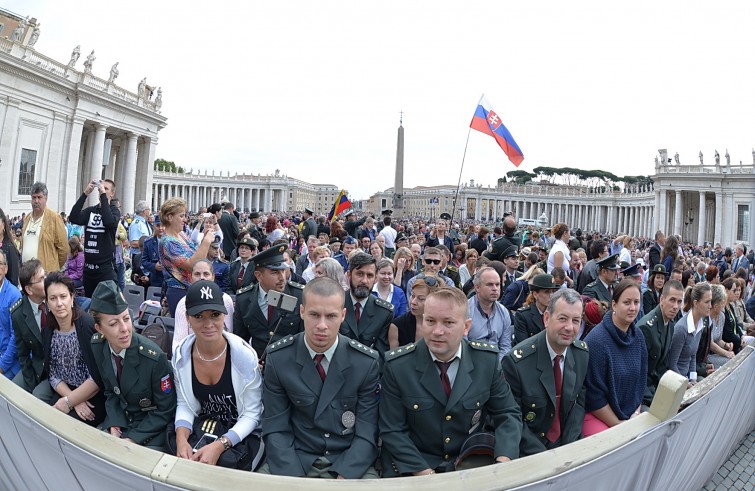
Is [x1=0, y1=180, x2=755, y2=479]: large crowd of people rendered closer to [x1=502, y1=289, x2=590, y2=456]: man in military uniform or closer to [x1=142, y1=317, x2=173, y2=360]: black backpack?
[x1=502, y1=289, x2=590, y2=456]: man in military uniform

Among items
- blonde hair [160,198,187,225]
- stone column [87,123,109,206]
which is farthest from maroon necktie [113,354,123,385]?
stone column [87,123,109,206]

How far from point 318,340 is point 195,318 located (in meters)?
0.87

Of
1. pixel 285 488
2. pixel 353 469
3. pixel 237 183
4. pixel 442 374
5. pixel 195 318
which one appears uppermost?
pixel 237 183

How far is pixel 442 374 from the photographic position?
3.26 metres

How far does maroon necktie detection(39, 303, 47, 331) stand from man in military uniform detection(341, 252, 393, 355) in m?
2.60

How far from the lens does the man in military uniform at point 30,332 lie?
446 centimetres

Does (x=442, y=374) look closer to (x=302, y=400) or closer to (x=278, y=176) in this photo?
(x=302, y=400)

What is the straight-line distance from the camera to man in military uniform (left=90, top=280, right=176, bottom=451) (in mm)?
3582

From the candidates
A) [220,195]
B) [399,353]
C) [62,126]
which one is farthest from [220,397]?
[220,195]

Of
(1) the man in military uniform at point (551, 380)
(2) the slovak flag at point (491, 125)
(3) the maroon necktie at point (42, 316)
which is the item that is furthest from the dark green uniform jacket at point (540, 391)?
(2) the slovak flag at point (491, 125)

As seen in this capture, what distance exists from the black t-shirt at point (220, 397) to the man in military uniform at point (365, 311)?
1.52 metres

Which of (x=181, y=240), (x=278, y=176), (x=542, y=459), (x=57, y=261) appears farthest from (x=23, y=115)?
(x=278, y=176)

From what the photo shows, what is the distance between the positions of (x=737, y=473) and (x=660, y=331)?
4.53 ft

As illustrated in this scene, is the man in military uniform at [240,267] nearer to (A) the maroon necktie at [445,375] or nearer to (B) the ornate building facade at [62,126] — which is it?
(A) the maroon necktie at [445,375]
